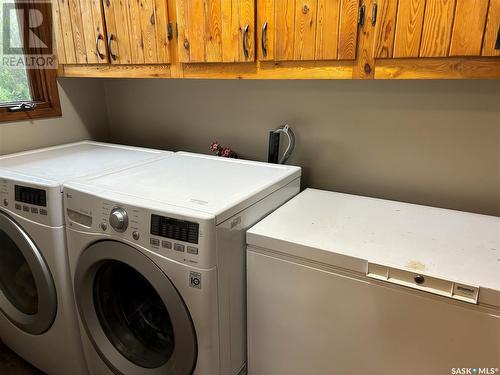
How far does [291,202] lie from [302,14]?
700mm

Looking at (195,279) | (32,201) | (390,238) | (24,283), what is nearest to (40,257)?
(32,201)

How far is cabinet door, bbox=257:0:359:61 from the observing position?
1.14 meters

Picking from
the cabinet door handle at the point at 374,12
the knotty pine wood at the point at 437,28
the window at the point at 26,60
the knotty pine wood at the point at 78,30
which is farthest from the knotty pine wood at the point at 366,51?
the window at the point at 26,60

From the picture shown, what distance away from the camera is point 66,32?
178 centimetres

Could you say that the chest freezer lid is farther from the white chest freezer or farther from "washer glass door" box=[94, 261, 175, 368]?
"washer glass door" box=[94, 261, 175, 368]

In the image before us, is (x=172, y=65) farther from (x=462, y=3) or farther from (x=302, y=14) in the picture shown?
Answer: (x=462, y=3)

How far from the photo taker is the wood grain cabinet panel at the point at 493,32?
959 millimetres

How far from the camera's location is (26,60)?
1906 millimetres

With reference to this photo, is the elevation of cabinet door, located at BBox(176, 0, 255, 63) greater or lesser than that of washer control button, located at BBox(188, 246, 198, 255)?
greater

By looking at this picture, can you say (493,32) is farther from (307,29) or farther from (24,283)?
(24,283)

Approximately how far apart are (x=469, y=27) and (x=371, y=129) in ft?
1.90

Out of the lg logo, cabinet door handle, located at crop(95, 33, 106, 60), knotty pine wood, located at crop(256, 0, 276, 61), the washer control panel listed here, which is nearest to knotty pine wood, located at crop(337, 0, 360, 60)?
knotty pine wood, located at crop(256, 0, 276, 61)

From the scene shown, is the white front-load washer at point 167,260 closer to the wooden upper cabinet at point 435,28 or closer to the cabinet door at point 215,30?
the cabinet door at point 215,30

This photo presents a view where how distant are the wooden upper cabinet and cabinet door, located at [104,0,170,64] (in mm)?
866
